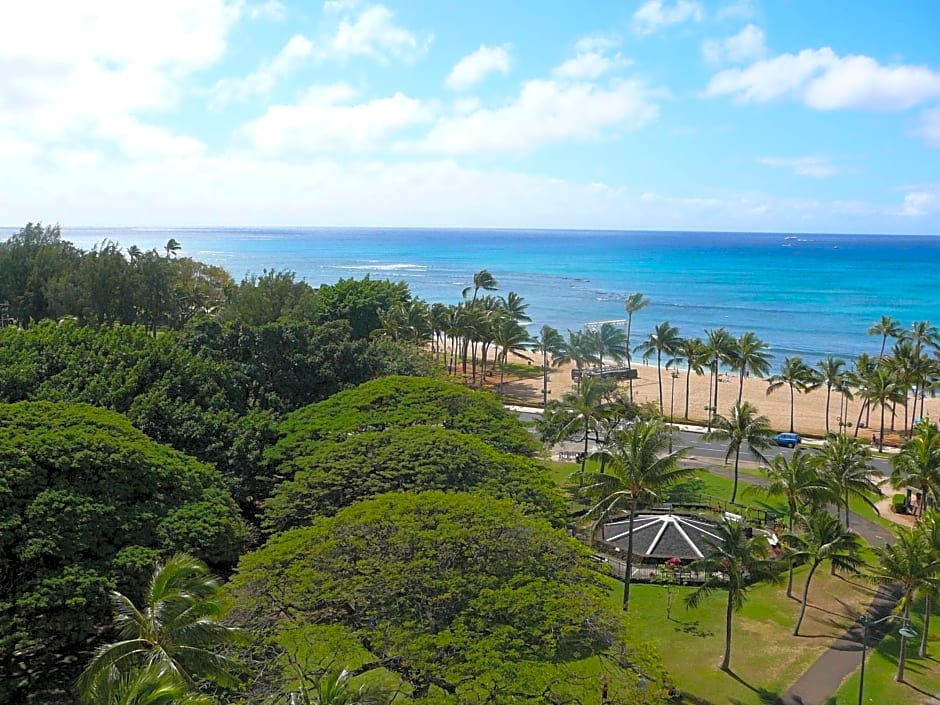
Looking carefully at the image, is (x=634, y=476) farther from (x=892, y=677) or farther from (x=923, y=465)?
(x=923, y=465)

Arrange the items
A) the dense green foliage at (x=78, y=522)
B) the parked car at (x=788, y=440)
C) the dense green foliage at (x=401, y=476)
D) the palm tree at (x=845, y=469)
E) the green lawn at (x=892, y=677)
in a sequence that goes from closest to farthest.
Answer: the dense green foliage at (x=78, y=522) < the green lawn at (x=892, y=677) < the dense green foliage at (x=401, y=476) < the palm tree at (x=845, y=469) < the parked car at (x=788, y=440)

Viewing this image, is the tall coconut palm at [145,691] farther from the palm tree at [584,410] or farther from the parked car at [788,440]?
the parked car at [788,440]

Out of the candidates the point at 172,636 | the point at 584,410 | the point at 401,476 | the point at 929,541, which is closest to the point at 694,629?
the point at 929,541

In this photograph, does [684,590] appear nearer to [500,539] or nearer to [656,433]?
[656,433]

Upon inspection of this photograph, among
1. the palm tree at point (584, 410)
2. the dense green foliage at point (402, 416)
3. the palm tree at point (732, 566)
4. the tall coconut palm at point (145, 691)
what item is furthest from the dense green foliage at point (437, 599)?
the palm tree at point (584, 410)

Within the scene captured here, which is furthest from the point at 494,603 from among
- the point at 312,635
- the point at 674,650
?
the point at 674,650

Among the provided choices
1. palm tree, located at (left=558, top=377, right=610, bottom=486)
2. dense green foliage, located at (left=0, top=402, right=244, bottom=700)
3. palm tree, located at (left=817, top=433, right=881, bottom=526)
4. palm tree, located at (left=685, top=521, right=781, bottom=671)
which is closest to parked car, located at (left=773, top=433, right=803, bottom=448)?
palm tree, located at (left=558, top=377, right=610, bottom=486)
